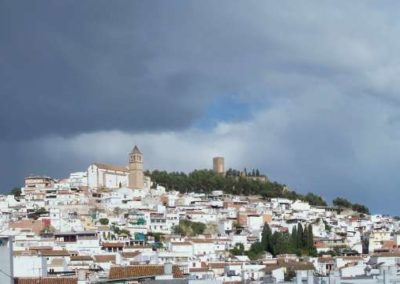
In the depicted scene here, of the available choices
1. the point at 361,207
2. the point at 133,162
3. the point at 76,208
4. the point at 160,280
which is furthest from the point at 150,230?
the point at 160,280

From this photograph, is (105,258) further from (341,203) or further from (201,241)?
(341,203)

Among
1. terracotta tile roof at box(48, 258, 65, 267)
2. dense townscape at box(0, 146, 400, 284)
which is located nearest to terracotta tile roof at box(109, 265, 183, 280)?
dense townscape at box(0, 146, 400, 284)

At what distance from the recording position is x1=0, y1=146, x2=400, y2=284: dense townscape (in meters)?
57.8

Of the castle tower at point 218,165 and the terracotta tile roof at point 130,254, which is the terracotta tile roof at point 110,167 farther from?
the terracotta tile roof at point 130,254

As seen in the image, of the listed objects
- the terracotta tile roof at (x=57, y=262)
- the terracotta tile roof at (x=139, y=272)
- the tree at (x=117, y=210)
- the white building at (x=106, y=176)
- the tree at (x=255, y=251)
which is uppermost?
the white building at (x=106, y=176)

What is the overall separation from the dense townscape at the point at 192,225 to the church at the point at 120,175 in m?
0.13

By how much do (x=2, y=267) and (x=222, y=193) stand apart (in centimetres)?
9682

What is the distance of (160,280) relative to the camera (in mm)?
24031

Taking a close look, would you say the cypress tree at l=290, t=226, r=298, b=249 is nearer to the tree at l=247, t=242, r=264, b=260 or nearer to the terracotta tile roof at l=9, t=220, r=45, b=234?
the tree at l=247, t=242, r=264, b=260

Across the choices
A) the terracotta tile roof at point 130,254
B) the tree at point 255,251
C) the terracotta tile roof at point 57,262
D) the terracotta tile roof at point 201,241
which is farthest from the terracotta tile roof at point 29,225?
the terracotta tile roof at point 57,262

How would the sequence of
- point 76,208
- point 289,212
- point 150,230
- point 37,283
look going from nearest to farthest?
point 37,283
point 150,230
point 76,208
point 289,212

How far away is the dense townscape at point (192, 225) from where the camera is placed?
190 ft

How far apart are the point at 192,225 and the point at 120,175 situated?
24819 mm

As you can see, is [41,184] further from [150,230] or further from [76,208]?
[150,230]
